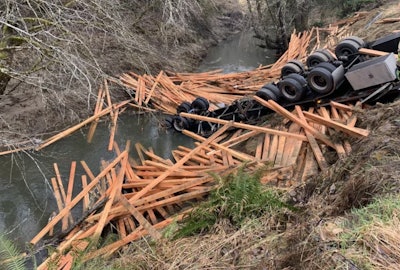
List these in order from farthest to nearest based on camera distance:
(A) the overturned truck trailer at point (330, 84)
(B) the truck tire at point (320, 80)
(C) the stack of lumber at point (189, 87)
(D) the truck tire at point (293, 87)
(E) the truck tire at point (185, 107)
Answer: (C) the stack of lumber at point (189, 87), (E) the truck tire at point (185, 107), (D) the truck tire at point (293, 87), (B) the truck tire at point (320, 80), (A) the overturned truck trailer at point (330, 84)

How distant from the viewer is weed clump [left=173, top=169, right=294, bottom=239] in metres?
4.63

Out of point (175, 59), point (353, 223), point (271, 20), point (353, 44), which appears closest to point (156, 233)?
point (353, 223)

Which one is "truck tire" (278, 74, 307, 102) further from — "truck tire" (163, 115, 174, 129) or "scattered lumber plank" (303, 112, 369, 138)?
"truck tire" (163, 115, 174, 129)

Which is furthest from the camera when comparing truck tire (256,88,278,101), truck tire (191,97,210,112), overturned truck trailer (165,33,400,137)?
Result: truck tire (191,97,210,112)

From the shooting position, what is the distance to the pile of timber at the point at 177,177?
607cm

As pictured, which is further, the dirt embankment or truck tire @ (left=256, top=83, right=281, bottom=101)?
truck tire @ (left=256, top=83, right=281, bottom=101)

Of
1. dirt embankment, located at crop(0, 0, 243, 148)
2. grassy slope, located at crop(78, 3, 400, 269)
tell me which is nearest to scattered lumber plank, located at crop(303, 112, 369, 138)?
grassy slope, located at crop(78, 3, 400, 269)

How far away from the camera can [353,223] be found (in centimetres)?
321

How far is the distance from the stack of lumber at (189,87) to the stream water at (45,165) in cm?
74

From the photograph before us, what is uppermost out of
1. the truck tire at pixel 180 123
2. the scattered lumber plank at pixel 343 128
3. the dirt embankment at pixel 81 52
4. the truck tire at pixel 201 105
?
the dirt embankment at pixel 81 52

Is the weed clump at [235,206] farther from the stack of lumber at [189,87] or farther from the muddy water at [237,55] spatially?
the muddy water at [237,55]

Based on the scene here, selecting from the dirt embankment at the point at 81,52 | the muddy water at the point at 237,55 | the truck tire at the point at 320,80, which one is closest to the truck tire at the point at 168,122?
the dirt embankment at the point at 81,52

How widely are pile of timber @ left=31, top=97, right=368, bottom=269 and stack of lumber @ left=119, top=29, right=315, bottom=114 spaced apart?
3.35 meters

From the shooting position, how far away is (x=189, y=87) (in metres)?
12.8
